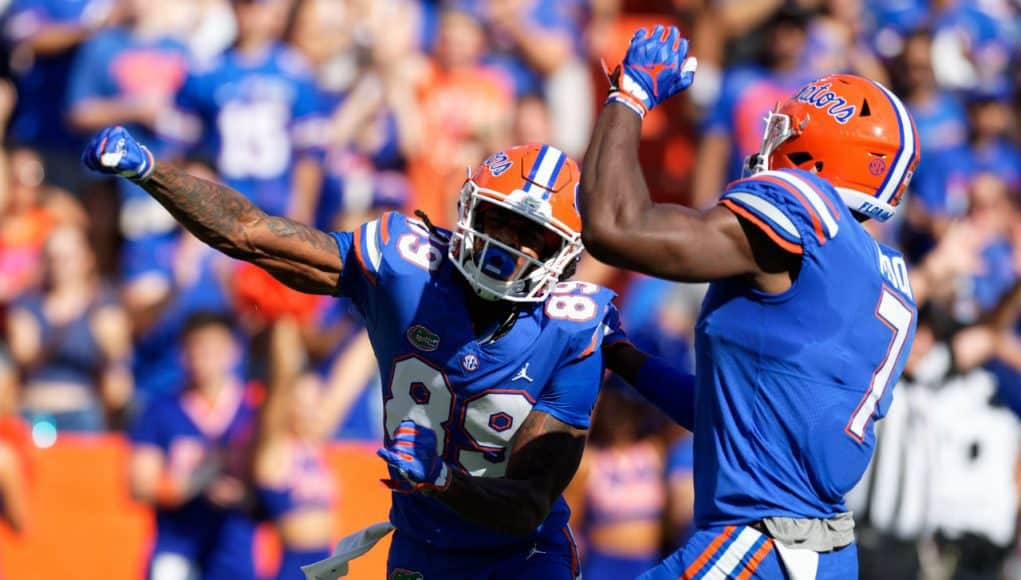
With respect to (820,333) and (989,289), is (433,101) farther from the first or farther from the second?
(820,333)

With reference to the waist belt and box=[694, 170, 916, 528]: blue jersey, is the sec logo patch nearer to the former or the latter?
box=[694, 170, 916, 528]: blue jersey

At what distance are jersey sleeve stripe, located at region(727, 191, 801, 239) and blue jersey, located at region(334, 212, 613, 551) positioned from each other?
0.94 m

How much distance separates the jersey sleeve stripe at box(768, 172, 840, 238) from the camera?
3.24 m

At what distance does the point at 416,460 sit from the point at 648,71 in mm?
1055

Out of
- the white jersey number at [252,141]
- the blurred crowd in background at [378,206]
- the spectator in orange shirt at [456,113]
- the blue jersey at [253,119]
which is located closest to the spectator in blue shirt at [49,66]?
the blurred crowd in background at [378,206]

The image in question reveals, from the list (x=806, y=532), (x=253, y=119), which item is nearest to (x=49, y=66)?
(x=253, y=119)

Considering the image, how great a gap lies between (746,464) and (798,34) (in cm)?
496

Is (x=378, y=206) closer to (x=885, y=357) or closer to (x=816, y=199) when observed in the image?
(x=885, y=357)

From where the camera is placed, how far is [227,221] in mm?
3861

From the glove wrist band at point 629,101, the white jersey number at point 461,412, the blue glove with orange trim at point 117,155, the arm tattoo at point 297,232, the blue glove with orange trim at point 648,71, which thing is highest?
the blue glove with orange trim at point 648,71

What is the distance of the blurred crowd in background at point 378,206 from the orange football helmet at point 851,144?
340 cm

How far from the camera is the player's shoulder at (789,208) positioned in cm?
319

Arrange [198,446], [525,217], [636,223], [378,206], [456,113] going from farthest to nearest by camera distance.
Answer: [456,113] < [378,206] < [198,446] < [525,217] < [636,223]

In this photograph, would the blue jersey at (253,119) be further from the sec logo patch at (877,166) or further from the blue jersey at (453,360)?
the sec logo patch at (877,166)
